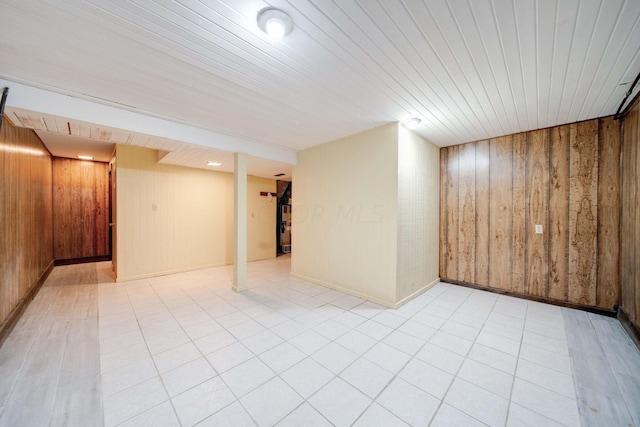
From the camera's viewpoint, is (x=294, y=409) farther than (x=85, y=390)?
No

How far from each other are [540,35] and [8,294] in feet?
18.2

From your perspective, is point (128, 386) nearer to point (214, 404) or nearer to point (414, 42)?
point (214, 404)

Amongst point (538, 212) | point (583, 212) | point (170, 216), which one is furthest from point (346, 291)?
point (170, 216)

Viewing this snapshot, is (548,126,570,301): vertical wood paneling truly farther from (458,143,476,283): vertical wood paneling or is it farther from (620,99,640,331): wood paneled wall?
(458,143,476,283): vertical wood paneling

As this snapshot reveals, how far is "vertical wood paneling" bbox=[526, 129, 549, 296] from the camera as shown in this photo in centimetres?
338

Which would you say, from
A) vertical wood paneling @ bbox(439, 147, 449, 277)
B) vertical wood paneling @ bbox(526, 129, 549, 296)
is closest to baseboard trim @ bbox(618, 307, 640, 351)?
vertical wood paneling @ bbox(526, 129, 549, 296)

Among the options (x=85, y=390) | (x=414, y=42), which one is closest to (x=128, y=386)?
(x=85, y=390)

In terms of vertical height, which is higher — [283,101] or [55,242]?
[283,101]

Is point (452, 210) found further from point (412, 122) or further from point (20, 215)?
point (20, 215)

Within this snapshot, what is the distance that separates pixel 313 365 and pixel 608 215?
4.08 m

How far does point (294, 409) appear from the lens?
157 centimetres

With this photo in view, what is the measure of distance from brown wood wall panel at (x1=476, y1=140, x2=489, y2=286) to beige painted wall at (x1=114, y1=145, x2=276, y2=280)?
5087mm

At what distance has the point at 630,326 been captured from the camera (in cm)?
247

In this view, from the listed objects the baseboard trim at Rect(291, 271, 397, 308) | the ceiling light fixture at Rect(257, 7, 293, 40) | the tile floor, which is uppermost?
the ceiling light fixture at Rect(257, 7, 293, 40)
